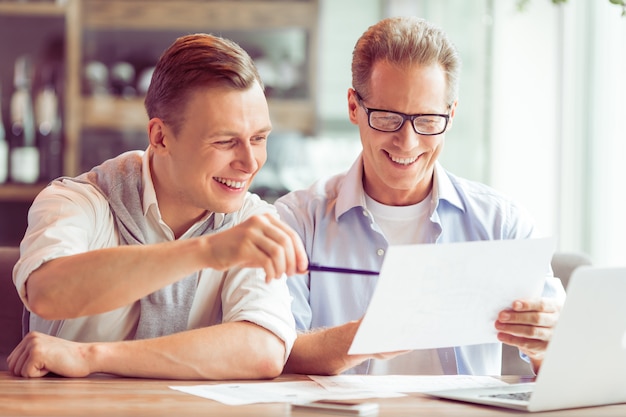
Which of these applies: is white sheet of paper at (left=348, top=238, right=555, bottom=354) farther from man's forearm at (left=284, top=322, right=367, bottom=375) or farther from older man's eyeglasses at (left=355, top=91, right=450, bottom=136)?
older man's eyeglasses at (left=355, top=91, right=450, bottom=136)

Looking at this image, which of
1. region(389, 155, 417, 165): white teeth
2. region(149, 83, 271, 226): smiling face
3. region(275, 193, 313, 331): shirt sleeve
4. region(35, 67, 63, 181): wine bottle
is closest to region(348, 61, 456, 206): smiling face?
region(389, 155, 417, 165): white teeth

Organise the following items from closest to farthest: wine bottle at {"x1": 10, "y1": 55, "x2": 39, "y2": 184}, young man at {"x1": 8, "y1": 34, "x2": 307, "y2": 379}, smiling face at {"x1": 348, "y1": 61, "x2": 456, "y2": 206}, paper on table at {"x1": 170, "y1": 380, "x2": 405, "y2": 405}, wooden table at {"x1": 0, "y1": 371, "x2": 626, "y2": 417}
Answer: wooden table at {"x1": 0, "y1": 371, "x2": 626, "y2": 417}
paper on table at {"x1": 170, "y1": 380, "x2": 405, "y2": 405}
young man at {"x1": 8, "y1": 34, "x2": 307, "y2": 379}
smiling face at {"x1": 348, "y1": 61, "x2": 456, "y2": 206}
wine bottle at {"x1": 10, "y1": 55, "x2": 39, "y2": 184}

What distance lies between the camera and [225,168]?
63.9 inches

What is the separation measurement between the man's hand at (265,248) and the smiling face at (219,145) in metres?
0.30

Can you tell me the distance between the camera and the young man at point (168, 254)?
4.61 feet

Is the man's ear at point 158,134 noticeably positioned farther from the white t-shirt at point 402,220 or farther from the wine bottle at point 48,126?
the wine bottle at point 48,126

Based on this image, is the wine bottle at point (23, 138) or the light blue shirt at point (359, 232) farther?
the wine bottle at point (23, 138)

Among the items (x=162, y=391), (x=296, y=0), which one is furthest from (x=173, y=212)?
(x=296, y=0)

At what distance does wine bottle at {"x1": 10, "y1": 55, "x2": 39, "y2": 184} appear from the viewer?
3518 millimetres

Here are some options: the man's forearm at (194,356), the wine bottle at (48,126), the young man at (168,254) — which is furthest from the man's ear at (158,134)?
the wine bottle at (48,126)

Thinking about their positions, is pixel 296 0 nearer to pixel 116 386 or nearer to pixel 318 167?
pixel 318 167

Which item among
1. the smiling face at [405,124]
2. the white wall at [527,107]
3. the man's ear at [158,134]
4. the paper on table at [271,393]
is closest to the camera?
the paper on table at [271,393]

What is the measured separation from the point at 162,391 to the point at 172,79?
1.99 ft

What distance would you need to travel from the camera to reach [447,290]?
1294 millimetres
